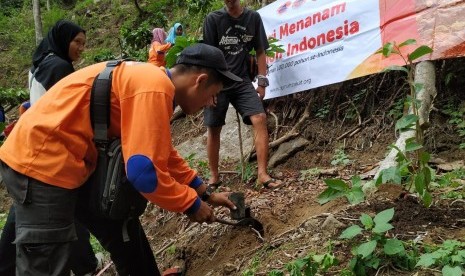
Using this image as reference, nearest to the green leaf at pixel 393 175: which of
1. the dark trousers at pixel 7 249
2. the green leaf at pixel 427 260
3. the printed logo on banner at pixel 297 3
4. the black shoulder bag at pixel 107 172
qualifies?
the green leaf at pixel 427 260

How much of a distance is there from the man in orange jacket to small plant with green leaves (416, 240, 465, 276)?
3.45 feet

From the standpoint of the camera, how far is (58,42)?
128 inches

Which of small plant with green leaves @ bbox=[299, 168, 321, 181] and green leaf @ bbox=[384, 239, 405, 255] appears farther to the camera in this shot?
small plant with green leaves @ bbox=[299, 168, 321, 181]

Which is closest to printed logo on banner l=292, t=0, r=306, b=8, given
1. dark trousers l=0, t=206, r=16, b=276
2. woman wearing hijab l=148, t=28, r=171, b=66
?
woman wearing hijab l=148, t=28, r=171, b=66

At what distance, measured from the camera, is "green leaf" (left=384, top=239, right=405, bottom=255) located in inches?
73.5

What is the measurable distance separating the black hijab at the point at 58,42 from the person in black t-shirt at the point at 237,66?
1.33 m

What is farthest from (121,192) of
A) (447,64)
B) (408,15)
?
(447,64)

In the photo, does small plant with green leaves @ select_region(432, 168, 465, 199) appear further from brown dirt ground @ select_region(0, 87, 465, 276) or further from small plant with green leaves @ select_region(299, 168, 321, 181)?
small plant with green leaves @ select_region(299, 168, 321, 181)

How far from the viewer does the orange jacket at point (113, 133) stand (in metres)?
1.87

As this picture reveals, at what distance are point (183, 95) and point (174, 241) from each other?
175 centimetres

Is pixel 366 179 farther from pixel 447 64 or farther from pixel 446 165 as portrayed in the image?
pixel 447 64

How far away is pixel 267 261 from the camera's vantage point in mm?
2439

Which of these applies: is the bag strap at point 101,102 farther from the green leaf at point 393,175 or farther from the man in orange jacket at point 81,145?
the green leaf at point 393,175

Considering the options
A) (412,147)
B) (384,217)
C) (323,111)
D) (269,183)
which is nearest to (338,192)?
(384,217)
